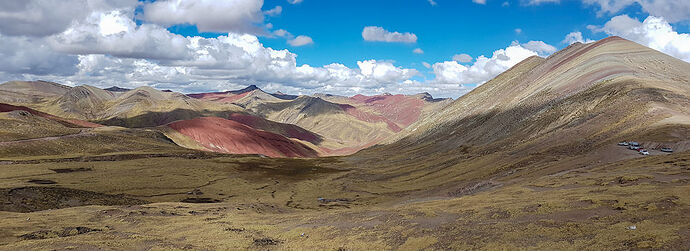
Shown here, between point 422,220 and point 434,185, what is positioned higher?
point 422,220

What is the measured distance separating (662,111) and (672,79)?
52459 mm

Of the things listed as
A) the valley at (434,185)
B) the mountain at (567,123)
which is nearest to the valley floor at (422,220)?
the valley at (434,185)

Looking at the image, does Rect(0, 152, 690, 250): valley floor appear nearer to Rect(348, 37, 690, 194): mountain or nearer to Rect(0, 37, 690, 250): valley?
Rect(0, 37, 690, 250): valley

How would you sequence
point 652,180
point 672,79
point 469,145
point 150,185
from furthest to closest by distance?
point 469,145, point 672,79, point 150,185, point 652,180

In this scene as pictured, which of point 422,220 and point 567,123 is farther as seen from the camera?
point 567,123

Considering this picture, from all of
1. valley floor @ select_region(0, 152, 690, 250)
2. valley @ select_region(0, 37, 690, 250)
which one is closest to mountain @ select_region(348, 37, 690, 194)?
valley @ select_region(0, 37, 690, 250)

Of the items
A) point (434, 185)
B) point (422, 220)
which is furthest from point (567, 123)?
point (422, 220)

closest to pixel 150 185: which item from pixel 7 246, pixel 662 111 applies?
pixel 7 246

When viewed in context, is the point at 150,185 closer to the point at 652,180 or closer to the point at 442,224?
the point at 442,224

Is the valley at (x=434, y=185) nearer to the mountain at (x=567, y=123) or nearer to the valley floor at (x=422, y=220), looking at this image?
the valley floor at (x=422, y=220)

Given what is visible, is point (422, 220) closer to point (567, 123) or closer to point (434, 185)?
point (434, 185)

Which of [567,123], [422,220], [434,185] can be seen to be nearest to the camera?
[422,220]

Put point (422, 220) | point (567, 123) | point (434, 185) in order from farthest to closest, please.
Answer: point (567, 123), point (434, 185), point (422, 220)

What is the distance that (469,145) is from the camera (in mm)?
117438
